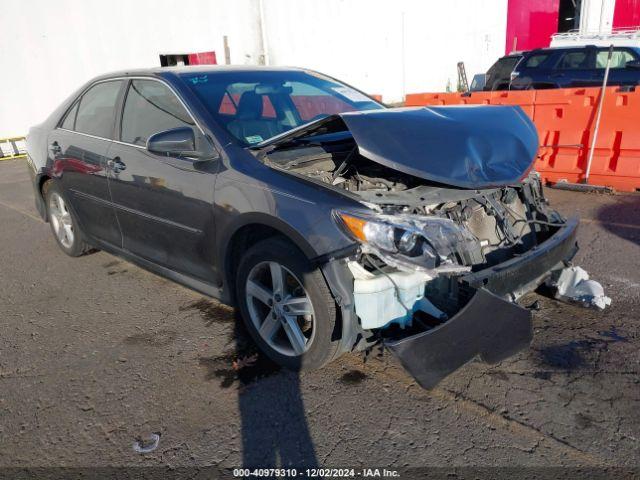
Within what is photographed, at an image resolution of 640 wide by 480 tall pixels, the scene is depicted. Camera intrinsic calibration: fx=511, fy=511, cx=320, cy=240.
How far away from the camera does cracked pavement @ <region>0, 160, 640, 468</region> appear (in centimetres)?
238

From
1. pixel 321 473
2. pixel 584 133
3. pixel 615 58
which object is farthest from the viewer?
pixel 615 58

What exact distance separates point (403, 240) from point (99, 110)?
10.0 feet

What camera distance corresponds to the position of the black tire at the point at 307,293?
8.62ft

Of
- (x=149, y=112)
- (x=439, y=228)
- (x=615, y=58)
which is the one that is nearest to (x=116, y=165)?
(x=149, y=112)

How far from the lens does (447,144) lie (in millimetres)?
2951

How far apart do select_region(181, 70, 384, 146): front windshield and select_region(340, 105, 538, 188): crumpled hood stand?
0.77 m

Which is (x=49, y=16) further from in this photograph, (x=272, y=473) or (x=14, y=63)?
(x=272, y=473)

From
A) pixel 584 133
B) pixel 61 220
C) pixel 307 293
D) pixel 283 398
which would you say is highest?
pixel 307 293

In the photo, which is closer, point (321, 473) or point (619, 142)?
point (321, 473)

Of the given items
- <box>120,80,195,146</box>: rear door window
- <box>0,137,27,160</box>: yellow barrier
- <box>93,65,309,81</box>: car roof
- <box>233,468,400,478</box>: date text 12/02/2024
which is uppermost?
<box>93,65,309,81</box>: car roof

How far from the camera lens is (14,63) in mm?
13273

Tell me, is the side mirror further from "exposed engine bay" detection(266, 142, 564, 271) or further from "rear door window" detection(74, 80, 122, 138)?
"rear door window" detection(74, 80, 122, 138)

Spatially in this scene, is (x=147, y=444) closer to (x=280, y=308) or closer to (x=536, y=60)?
(x=280, y=308)

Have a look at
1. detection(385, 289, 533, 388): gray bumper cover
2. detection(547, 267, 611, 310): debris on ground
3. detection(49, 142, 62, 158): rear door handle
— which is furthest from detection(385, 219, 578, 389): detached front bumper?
detection(49, 142, 62, 158): rear door handle
